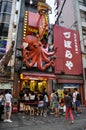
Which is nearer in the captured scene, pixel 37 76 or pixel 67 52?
pixel 37 76

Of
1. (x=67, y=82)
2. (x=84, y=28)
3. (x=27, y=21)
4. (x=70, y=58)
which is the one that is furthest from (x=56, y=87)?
(x=84, y=28)

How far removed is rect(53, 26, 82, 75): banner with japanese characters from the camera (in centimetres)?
2109

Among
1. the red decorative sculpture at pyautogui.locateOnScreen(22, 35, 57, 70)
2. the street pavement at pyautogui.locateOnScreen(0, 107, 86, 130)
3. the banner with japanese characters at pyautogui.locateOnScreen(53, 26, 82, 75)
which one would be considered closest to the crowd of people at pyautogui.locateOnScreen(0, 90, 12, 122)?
the street pavement at pyautogui.locateOnScreen(0, 107, 86, 130)

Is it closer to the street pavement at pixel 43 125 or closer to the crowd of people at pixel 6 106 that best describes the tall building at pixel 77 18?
the street pavement at pixel 43 125

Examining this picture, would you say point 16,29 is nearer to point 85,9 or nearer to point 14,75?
point 14,75

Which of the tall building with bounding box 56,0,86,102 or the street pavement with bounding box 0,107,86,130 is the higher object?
the tall building with bounding box 56,0,86,102

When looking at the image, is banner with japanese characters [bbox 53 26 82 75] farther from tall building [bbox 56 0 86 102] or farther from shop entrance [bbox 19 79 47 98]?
shop entrance [bbox 19 79 47 98]

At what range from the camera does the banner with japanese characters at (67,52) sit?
21.1 m

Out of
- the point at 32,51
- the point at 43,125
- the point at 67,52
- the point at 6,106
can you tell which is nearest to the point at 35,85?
the point at 32,51

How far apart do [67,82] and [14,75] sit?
19.7 ft

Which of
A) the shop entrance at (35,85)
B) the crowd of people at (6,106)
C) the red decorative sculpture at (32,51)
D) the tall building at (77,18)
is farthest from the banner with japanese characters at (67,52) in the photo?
the crowd of people at (6,106)

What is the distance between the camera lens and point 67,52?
22047 mm

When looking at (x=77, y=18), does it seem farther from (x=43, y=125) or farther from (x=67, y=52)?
(x=43, y=125)

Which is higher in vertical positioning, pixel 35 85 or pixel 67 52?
pixel 67 52
